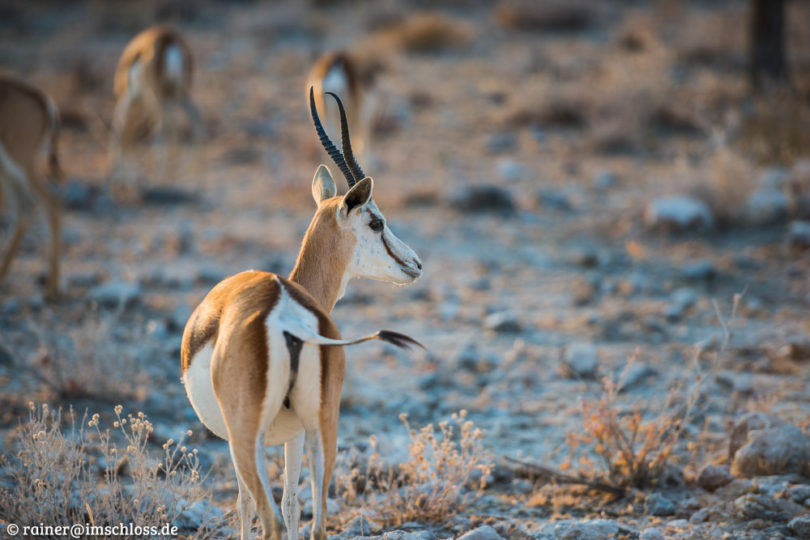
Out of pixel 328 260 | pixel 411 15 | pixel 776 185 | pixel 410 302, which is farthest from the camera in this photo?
pixel 411 15

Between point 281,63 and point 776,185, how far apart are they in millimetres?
9607

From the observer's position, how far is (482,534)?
3.55 m

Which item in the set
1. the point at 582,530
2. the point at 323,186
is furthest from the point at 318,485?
the point at 323,186

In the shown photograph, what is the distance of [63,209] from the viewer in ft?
30.8

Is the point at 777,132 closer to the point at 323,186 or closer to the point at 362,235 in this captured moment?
the point at 323,186

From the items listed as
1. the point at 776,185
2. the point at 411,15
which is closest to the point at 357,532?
the point at 776,185

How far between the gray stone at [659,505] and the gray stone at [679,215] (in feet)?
15.0

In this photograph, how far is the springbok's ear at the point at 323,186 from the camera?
3924mm

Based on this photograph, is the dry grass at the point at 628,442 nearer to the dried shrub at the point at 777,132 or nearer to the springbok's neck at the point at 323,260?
the springbok's neck at the point at 323,260

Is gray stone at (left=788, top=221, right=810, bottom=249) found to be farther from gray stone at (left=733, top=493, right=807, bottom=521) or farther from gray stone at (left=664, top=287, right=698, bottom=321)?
gray stone at (left=733, top=493, right=807, bottom=521)

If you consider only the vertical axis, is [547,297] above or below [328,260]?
below

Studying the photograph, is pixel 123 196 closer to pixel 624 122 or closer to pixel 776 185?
pixel 624 122

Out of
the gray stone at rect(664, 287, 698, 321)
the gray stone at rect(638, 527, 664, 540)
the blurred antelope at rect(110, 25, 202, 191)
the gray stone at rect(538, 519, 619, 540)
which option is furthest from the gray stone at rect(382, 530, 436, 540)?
the blurred antelope at rect(110, 25, 202, 191)

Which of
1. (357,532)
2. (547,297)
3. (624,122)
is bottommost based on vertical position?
(357,532)
